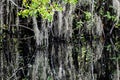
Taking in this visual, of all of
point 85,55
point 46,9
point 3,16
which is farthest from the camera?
point 85,55

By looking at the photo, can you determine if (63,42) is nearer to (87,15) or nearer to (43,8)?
(87,15)

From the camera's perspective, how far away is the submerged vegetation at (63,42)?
22.7 feet

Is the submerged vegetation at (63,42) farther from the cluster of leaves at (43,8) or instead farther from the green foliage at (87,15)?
the cluster of leaves at (43,8)

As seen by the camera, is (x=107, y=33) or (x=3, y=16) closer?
(x=3, y=16)

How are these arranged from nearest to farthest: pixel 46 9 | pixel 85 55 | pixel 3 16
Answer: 1. pixel 46 9
2. pixel 3 16
3. pixel 85 55

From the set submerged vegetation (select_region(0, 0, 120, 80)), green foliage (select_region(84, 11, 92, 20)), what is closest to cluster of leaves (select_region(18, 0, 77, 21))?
submerged vegetation (select_region(0, 0, 120, 80))

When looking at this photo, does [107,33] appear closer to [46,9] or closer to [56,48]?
[56,48]

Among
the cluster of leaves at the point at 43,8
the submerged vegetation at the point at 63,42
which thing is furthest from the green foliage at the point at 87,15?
the cluster of leaves at the point at 43,8

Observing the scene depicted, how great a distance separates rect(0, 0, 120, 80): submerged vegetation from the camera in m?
6.93

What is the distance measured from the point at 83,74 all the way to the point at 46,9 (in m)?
2.06

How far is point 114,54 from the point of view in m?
7.54

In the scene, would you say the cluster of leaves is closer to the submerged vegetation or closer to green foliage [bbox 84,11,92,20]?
the submerged vegetation

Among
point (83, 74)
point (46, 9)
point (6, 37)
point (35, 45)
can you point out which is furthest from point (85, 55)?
point (46, 9)

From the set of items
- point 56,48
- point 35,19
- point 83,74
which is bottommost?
point 83,74
